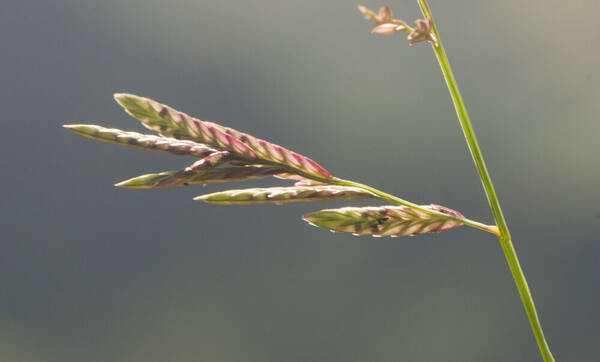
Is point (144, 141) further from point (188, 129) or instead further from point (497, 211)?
point (497, 211)

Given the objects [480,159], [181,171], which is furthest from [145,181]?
[480,159]

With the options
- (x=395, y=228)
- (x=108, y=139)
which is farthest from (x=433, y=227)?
(x=108, y=139)

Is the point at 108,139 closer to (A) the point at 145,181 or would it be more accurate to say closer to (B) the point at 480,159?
(A) the point at 145,181

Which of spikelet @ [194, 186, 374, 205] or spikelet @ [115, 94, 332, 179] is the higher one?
spikelet @ [115, 94, 332, 179]

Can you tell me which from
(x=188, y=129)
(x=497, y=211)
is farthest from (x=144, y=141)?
(x=497, y=211)
